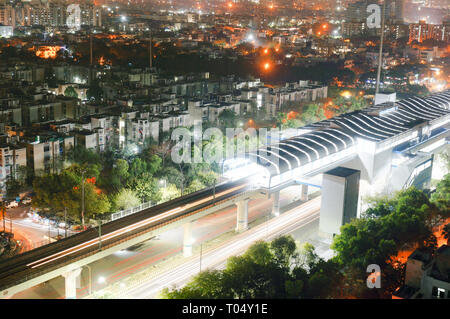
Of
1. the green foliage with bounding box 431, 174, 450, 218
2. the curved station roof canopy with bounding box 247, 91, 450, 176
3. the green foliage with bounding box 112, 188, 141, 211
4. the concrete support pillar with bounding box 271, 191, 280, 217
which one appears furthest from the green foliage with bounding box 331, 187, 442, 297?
the green foliage with bounding box 112, 188, 141, 211

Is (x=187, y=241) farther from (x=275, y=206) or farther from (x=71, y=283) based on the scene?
(x=275, y=206)

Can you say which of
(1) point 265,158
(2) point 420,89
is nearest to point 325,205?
(1) point 265,158

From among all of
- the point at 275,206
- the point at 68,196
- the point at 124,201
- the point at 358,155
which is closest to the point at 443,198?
the point at 358,155

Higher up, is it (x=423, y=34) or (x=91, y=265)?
(x=423, y=34)

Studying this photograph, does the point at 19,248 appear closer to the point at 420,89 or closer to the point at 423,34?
the point at 420,89

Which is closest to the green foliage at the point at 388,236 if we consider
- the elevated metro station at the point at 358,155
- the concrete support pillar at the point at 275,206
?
the elevated metro station at the point at 358,155

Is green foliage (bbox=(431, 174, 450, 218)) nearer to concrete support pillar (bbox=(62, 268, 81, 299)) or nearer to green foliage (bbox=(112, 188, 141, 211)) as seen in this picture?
green foliage (bbox=(112, 188, 141, 211))

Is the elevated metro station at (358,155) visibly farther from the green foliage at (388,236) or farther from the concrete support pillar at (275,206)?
the green foliage at (388,236)


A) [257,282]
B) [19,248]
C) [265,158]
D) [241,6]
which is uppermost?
[241,6]
